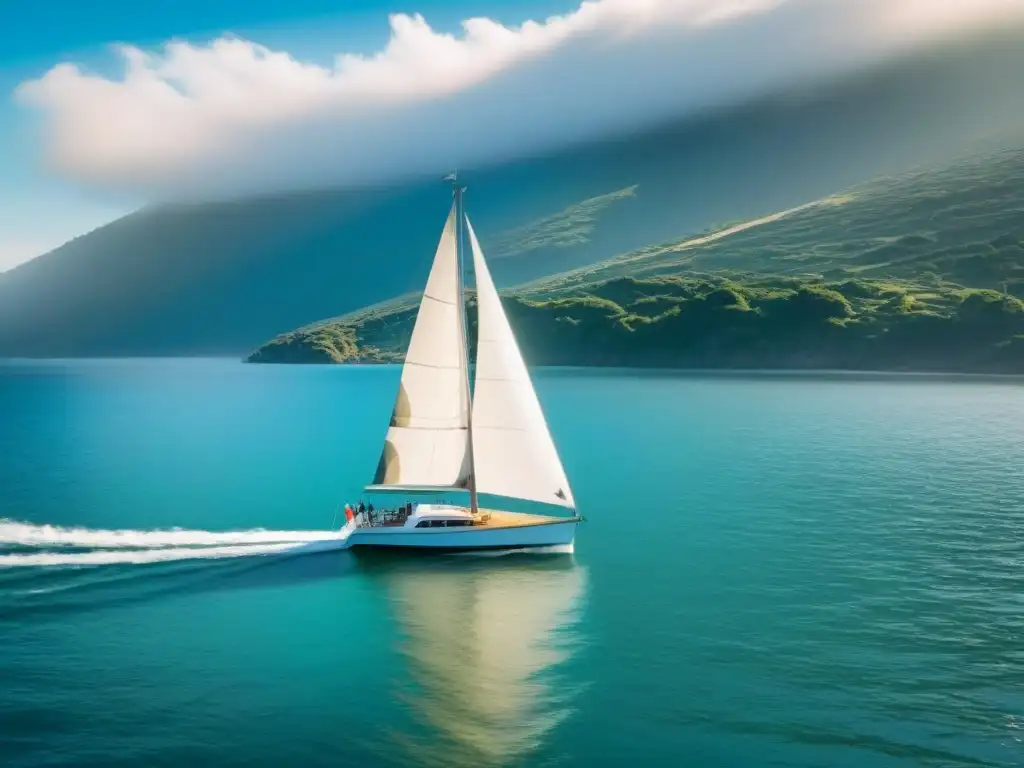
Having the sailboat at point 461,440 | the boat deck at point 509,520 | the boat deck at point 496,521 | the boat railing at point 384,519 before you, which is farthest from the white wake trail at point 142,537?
the boat deck at point 509,520

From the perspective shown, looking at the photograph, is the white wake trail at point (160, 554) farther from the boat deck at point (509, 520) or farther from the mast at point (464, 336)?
the boat deck at point (509, 520)

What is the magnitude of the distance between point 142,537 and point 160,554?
192 inches

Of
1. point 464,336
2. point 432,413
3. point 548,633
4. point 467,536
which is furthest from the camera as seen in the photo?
point 432,413

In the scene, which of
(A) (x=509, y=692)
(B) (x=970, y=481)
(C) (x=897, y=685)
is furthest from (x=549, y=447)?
(B) (x=970, y=481)

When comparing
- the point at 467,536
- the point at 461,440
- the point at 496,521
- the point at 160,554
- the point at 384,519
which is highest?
the point at 461,440

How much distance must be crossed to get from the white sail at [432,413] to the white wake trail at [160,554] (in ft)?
16.3

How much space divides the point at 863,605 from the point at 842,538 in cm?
1400

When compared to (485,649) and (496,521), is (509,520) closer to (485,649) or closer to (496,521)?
(496,521)

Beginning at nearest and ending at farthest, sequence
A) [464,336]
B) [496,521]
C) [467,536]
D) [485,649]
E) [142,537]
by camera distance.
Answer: [485,649], [467,536], [464,336], [496,521], [142,537]

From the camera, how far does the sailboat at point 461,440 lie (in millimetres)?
44938

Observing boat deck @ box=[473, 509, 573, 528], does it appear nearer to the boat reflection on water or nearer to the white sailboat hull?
the white sailboat hull

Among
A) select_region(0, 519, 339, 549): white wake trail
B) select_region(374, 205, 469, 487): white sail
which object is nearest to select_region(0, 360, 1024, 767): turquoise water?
select_region(0, 519, 339, 549): white wake trail

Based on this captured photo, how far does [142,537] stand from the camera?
165ft

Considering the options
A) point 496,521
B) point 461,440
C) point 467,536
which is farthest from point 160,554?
point 496,521
